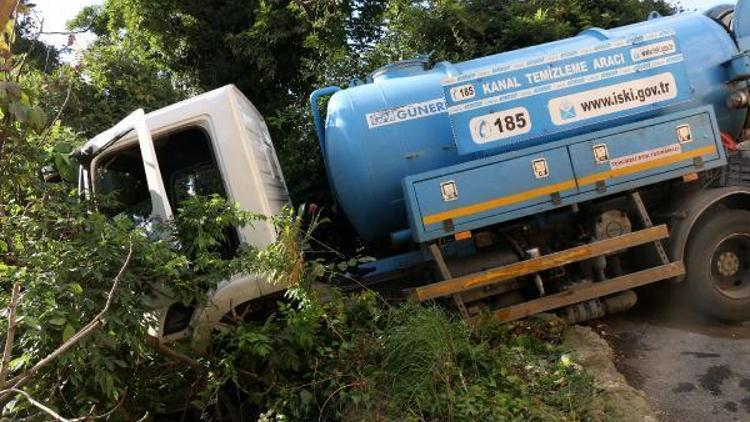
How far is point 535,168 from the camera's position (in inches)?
186

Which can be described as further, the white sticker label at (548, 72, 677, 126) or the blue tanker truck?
the white sticker label at (548, 72, 677, 126)

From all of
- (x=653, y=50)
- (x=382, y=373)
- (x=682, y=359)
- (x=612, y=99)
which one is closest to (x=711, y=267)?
(x=682, y=359)

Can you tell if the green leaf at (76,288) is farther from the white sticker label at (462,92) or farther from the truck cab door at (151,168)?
the white sticker label at (462,92)

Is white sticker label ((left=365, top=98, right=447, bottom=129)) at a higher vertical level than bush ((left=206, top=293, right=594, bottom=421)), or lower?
higher

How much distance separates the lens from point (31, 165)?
11.2 ft

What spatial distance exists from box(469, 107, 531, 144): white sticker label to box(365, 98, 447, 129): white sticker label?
414 mm

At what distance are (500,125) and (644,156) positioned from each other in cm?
118

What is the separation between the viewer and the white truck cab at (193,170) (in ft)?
13.3

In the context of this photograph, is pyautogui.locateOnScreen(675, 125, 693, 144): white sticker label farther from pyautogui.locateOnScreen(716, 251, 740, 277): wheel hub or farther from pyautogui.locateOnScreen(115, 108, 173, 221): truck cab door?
pyautogui.locateOnScreen(115, 108, 173, 221): truck cab door

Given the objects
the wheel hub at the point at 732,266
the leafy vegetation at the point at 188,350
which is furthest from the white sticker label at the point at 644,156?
the leafy vegetation at the point at 188,350

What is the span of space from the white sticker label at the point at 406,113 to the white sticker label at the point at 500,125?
16.3 inches

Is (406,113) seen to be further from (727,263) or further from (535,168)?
(727,263)

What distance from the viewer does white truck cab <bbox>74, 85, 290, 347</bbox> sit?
13.3ft

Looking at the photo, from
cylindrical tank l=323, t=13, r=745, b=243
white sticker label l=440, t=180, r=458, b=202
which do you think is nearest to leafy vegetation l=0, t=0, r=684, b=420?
white sticker label l=440, t=180, r=458, b=202
